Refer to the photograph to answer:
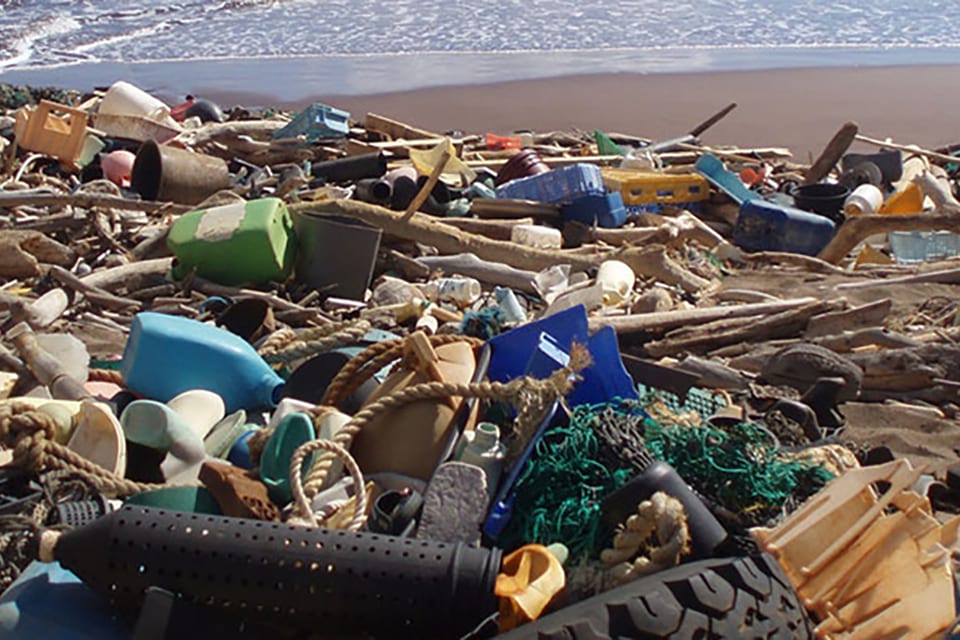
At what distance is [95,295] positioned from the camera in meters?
5.43

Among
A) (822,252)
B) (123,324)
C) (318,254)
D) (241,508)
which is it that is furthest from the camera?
(822,252)

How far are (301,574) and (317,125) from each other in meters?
7.11

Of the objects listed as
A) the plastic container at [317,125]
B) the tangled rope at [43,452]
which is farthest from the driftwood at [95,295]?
the plastic container at [317,125]

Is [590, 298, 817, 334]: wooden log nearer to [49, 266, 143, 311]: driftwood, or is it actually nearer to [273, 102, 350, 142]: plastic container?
[49, 266, 143, 311]: driftwood

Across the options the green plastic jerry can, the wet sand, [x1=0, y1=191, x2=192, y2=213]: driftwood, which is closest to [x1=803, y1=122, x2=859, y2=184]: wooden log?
the wet sand

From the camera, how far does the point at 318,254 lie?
18.6 ft

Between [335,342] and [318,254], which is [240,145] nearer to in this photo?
[318,254]

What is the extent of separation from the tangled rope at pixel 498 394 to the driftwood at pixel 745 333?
169 centimetres

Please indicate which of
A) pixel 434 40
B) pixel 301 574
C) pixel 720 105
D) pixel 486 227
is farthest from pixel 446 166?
pixel 434 40

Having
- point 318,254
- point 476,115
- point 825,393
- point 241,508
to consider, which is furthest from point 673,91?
point 241,508

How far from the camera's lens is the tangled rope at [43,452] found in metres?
2.94

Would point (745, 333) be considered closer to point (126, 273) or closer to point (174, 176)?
point (126, 273)

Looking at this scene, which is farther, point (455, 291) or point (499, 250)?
point (499, 250)

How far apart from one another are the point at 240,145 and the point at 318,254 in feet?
12.0
